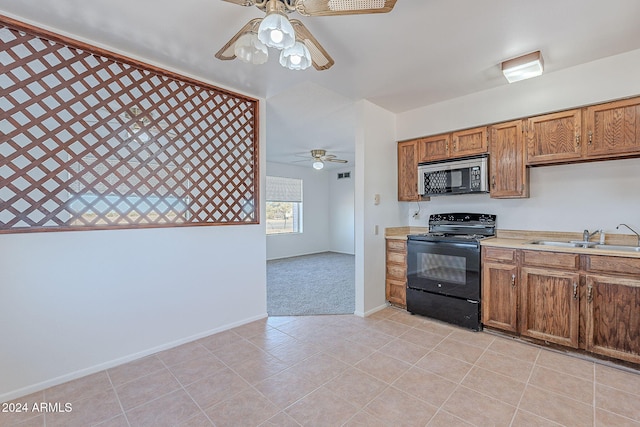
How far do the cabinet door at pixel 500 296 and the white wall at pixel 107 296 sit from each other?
7.71ft

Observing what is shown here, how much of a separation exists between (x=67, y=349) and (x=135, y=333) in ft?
1.35

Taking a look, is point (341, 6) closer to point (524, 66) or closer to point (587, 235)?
point (524, 66)

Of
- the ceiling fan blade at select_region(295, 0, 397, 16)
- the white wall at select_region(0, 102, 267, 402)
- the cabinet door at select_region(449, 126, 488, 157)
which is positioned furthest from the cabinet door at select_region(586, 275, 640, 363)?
the white wall at select_region(0, 102, 267, 402)

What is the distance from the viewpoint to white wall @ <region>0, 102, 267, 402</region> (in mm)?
1892

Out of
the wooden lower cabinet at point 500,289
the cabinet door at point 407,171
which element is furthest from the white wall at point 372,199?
the wooden lower cabinet at point 500,289

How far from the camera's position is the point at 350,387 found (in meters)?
1.93

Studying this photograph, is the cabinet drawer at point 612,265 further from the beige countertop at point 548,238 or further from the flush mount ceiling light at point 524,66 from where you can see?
the flush mount ceiling light at point 524,66

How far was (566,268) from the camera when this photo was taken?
A: 2316 millimetres

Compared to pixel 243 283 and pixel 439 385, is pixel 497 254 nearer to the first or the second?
pixel 439 385

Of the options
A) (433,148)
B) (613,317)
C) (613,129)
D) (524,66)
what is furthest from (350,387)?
(613,129)

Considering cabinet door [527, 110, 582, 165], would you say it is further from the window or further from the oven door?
the window

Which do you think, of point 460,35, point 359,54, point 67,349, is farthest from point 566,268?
point 67,349

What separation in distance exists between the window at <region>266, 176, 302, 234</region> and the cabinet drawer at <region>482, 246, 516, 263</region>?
4927mm

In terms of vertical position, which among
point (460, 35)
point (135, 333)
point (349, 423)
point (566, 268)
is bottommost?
point (349, 423)
